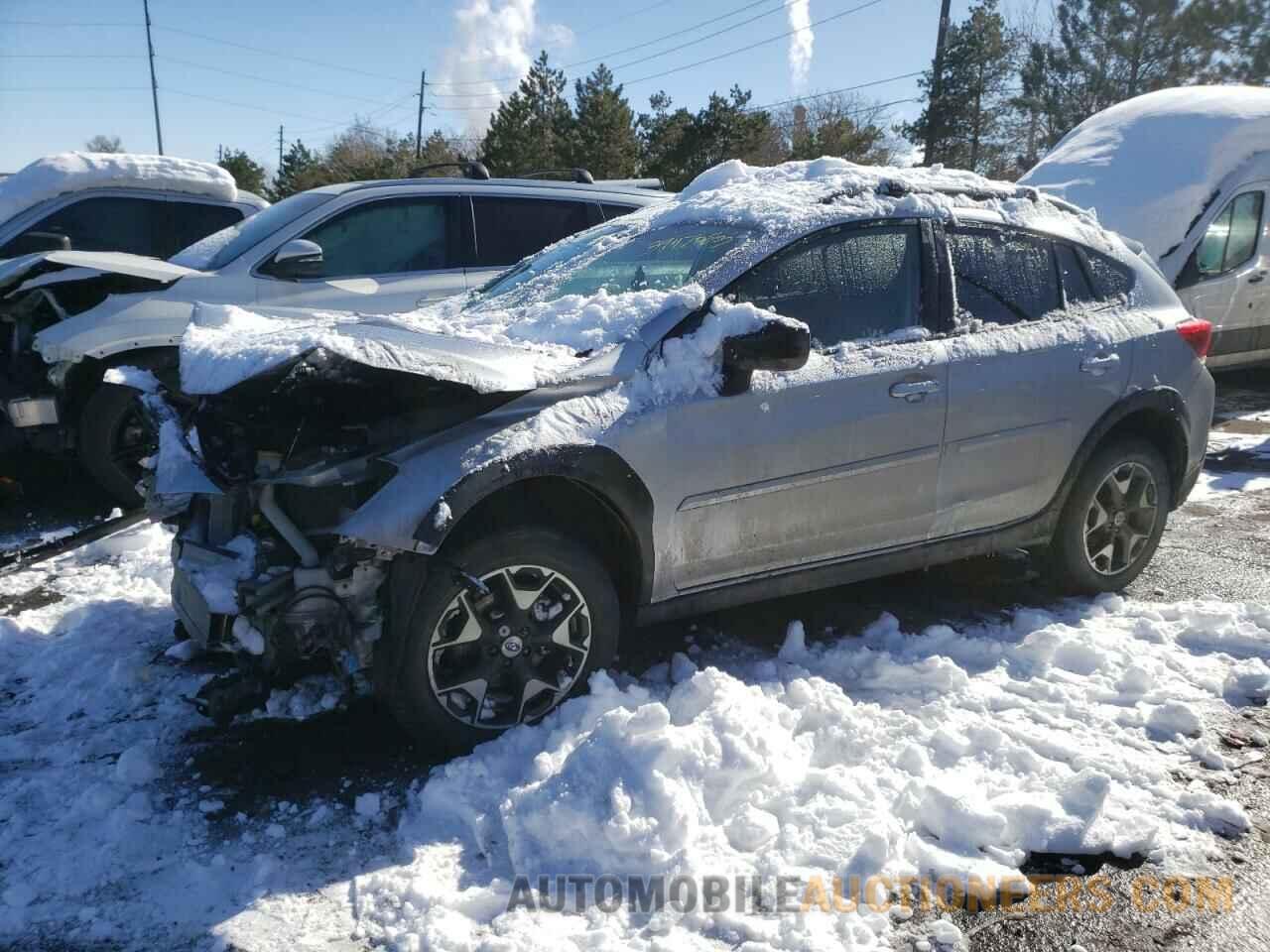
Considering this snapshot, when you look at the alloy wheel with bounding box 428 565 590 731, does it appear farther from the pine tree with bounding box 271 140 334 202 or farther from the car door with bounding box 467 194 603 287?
the pine tree with bounding box 271 140 334 202

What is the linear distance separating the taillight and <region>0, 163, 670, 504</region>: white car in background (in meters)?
3.67

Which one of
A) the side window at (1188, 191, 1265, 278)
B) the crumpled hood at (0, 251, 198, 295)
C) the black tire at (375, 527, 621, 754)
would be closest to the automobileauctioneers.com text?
the black tire at (375, 527, 621, 754)

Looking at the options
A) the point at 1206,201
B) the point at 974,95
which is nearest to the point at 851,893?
the point at 1206,201

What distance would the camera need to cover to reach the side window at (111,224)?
7.34m

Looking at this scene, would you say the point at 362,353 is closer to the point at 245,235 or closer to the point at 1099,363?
the point at 1099,363

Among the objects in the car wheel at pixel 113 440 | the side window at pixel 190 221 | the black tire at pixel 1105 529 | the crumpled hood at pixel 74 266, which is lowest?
the black tire at pixel 1105 529

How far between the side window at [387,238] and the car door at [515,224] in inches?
8.3

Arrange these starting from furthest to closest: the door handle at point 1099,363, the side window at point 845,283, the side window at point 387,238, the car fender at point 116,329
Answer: the side window at point 387,238 → the car fender at point 116,329 → the door handle at point 1099,363 → the side window at point 845,283

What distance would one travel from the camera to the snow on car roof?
23.7ft

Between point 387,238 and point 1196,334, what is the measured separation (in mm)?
4851

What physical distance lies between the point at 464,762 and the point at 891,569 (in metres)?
1.90

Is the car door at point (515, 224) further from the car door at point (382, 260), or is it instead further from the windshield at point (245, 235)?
the windshield at point (245, 235)

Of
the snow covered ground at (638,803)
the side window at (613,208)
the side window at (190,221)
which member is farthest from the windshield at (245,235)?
the snow covered ground at (638,803)

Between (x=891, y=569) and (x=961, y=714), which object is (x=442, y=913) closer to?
(x=961, y=714)
